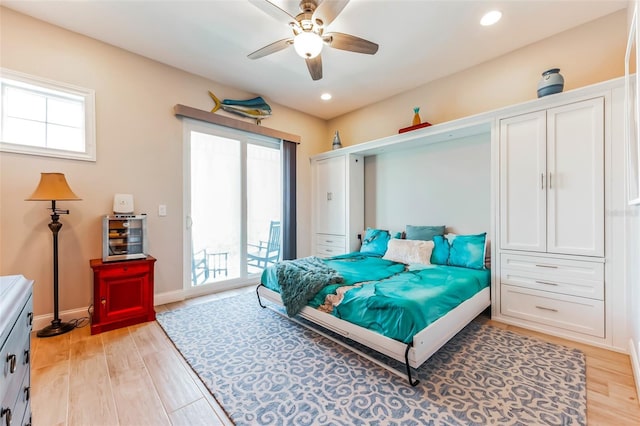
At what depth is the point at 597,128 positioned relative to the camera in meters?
2.23

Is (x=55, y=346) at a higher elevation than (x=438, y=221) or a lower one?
lower

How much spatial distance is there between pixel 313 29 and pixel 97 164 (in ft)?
8.56

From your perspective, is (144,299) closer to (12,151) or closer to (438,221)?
(12,151)

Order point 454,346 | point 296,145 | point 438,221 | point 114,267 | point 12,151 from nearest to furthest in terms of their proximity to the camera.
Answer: point 454,346
point 12,151
point 114,267
point 438,221
point 296,145

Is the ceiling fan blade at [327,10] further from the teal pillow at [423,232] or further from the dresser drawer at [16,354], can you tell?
the teal pillow at [423,232]

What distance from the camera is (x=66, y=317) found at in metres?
2.66

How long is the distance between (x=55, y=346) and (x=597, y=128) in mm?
4939

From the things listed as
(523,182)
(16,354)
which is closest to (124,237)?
(16,354)

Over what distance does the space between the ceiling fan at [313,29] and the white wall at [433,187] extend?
1.87 metres

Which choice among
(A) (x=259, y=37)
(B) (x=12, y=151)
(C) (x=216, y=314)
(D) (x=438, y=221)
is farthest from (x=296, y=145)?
(B) (x=12, y=151)

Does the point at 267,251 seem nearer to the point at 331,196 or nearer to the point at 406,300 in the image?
the point at 331,196

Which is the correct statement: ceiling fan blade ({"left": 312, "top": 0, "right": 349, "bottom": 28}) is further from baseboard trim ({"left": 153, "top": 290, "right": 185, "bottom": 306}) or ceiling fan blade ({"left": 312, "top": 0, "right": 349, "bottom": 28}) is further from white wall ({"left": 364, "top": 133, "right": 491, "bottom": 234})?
baseboard trim ({"left": 153, "top": 290, "right": 185, "bottom": 306})

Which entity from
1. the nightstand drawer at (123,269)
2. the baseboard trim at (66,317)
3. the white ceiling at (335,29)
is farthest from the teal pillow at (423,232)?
the baseboard trim at (66,317)

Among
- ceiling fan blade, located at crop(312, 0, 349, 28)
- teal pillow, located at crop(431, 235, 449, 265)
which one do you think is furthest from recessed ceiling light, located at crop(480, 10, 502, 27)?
teal pillow, located at crop(431, 235, 449, 265)
